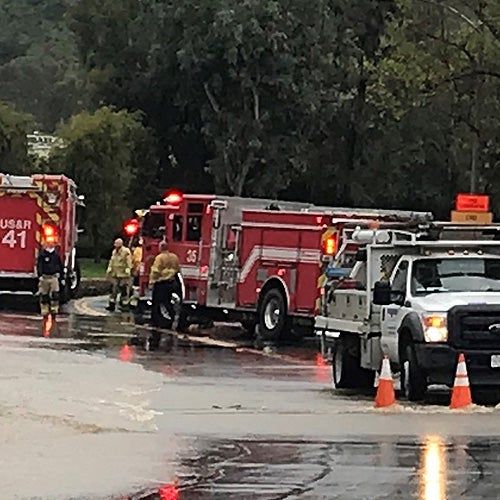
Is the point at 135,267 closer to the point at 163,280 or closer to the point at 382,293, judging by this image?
the point at 163,280

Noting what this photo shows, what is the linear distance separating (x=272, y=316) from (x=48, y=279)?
23.8 ft

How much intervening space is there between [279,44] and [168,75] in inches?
231

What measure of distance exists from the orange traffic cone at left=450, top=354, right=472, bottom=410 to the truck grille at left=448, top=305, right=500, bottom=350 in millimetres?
830

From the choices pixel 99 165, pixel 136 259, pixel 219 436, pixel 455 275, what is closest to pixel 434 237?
pixel 455 275

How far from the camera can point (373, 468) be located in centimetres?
1155

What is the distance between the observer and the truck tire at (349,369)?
1888 cm

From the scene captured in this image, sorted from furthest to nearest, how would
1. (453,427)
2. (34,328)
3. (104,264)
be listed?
1. (104,264)
2. (34,328)
3. (453,427)

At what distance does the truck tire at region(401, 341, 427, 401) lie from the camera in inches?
658

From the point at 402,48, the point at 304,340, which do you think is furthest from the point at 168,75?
the point at 304,340

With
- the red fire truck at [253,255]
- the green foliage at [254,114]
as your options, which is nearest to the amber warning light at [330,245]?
the red fire truck at [253,255]

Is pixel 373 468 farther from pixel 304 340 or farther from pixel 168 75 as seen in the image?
pixel 168 75

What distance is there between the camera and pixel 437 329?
16.7 metres

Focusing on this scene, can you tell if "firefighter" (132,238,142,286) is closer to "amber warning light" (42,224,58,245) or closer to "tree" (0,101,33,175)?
"amber warning light" (42,224,58,245)

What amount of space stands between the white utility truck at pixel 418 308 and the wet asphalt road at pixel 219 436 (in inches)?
20.4
